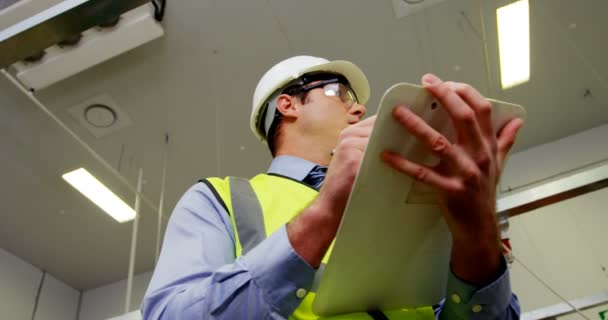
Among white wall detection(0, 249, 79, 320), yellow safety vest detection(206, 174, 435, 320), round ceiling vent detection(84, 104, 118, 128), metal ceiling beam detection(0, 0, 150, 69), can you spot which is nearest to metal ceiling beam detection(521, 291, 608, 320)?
yellow safety vest detection(206, 174, 435, 320)

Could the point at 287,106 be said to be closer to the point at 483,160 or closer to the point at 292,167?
the point at 292,167

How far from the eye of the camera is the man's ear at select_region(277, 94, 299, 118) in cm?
143

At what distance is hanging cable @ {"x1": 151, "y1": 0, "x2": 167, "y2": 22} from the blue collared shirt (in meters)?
2.59

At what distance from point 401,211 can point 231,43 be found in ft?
10.0

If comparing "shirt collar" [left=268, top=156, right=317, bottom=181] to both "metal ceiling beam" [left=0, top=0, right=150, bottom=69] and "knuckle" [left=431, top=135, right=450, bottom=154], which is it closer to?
"metal ceiling beam" [left=0, top=0, right=150, bottom=69]

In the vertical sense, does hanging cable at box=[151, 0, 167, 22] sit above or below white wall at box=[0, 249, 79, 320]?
above

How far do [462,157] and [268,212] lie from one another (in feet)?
1.43

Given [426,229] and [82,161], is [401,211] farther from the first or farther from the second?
[82,161]

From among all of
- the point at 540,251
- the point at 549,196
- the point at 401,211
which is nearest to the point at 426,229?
the point at 401,211

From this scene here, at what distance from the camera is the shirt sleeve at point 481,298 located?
2.60 feet

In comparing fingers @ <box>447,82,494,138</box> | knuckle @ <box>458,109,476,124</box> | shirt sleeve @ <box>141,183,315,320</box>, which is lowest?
shirt sleeve @ <box>141,183,315,320</box>

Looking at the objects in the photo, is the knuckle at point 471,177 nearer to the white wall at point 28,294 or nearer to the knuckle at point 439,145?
the knuckle at point 439,145

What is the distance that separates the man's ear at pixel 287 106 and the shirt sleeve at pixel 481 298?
70 centimetres

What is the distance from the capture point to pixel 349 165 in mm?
699
